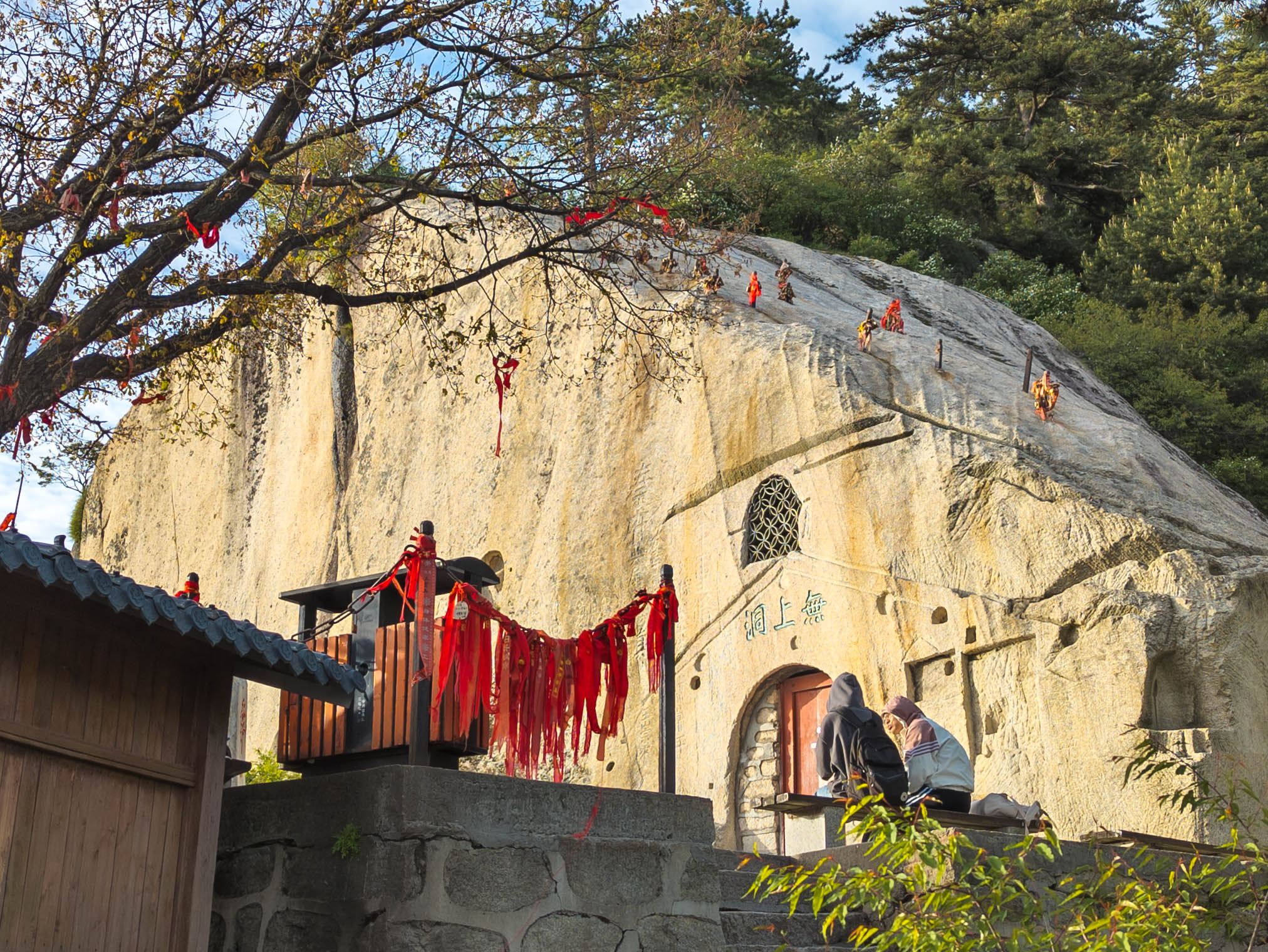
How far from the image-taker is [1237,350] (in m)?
22.6

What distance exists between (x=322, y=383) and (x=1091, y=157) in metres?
16.6

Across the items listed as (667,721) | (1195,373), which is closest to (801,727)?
(667,721)

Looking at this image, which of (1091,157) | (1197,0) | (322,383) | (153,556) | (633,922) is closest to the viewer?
(633,922)

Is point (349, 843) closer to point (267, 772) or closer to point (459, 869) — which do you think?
point (459, 869)

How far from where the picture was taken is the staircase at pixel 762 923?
6660 mm

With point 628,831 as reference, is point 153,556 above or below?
above

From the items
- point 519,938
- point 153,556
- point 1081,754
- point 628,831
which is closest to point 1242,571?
point 1081,754

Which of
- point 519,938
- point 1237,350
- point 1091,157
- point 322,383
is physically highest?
point 1091,157

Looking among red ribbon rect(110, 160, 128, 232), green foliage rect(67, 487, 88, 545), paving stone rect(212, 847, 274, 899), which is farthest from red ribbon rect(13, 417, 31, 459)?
green foliage rect(67, 487, 88, 545)

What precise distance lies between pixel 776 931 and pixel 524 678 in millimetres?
1794

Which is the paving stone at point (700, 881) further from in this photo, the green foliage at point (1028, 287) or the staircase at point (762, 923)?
the green foliage at point (1028, 287)

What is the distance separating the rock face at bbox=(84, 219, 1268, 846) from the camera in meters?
10.6

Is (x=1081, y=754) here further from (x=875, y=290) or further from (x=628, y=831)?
(x=875, y=290)

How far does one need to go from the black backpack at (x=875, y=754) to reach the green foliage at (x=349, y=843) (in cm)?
357
